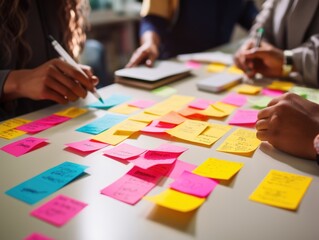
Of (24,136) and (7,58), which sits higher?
(7,58)

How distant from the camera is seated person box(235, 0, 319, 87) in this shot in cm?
99

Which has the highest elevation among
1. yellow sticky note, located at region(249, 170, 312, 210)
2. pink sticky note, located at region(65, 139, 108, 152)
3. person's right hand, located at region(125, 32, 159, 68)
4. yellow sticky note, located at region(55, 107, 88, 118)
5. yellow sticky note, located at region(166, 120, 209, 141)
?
person's right hand, located at region(125, 32, 159, 68)

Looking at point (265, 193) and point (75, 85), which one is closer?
point (265, 193)

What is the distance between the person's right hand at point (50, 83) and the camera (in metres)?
0.79

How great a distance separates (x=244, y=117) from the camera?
0.74 m

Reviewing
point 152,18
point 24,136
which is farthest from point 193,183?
point 152,18

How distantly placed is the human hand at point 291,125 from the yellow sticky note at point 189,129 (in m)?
0.12

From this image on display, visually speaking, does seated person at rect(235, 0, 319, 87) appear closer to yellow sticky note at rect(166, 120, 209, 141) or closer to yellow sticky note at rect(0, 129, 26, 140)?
yellow sticky note at rect(166, 120, 209, 141)

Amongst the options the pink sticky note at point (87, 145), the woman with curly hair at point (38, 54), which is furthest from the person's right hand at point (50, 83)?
the pink sticky note at point (87, 145)

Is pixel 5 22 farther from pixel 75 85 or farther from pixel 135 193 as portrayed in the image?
pixel 135 193

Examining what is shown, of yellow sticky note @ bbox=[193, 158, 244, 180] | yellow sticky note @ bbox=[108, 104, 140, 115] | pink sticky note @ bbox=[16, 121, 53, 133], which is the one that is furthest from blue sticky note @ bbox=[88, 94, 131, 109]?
yellow sticky note @ bbox=[193, 158, 244, 180]

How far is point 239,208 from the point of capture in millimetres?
441

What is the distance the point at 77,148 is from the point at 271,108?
0.38 m

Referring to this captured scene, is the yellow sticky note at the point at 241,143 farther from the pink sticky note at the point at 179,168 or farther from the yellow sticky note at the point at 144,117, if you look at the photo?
the yellow sticky note at the point at 144,117
